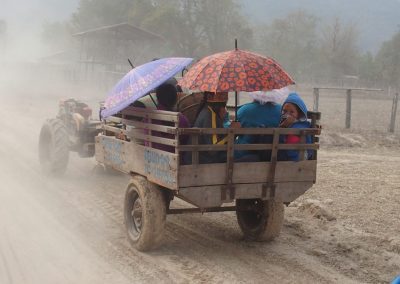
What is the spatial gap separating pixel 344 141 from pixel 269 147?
8.59 metres

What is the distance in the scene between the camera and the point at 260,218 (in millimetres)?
6270

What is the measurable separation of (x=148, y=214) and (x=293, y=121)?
1838 mm

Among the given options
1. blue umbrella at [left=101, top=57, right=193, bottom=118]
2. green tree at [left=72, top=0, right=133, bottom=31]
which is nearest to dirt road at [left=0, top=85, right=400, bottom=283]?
blue umbrella at [left=101, top=57, right=193, bottom=118]

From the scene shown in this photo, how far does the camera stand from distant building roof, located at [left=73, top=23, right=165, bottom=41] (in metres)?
29.5

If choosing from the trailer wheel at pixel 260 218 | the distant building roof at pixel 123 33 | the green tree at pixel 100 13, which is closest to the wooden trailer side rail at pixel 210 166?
→ the trailer wheel at pixel 260 218

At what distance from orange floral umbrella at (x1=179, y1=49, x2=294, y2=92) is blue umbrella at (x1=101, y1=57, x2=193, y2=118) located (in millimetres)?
215

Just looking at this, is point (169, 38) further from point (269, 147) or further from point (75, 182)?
point (269, 147)

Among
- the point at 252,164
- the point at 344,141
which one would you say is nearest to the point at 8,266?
the point at 252,164

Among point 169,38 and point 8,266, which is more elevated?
point 169,38

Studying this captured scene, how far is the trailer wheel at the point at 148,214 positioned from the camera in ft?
18.1

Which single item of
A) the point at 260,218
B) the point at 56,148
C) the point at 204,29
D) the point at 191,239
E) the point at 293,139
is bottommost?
the point at 191,239

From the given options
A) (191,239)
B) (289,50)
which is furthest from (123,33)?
(289,50)

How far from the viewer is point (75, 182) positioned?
8859mm

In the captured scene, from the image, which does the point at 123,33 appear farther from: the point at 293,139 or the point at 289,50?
the point at 289,50
